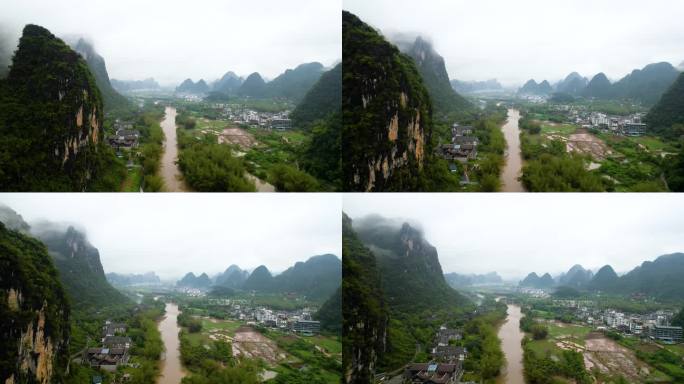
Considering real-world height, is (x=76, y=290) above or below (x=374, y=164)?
below

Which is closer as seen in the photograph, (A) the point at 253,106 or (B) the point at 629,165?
(B) the point at 629,165

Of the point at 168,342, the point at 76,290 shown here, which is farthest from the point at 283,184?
the point at 76,290

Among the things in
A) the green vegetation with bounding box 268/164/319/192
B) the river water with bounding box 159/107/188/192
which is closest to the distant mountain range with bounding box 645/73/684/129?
the green vegetation with bounding box 268/164/319/192

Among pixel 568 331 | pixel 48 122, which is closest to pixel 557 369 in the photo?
pixel 568 331

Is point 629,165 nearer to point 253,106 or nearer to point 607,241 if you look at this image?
point 607,241

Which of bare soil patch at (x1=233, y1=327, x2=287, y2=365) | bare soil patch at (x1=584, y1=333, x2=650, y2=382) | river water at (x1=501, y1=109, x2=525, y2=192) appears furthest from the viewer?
bare soil patch at (x1=233, y1=327, x2=287, y2=365)

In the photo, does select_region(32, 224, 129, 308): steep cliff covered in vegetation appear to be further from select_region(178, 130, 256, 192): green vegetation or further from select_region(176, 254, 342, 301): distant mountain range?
select_region(178, 130, 256, 192): green vegetation
